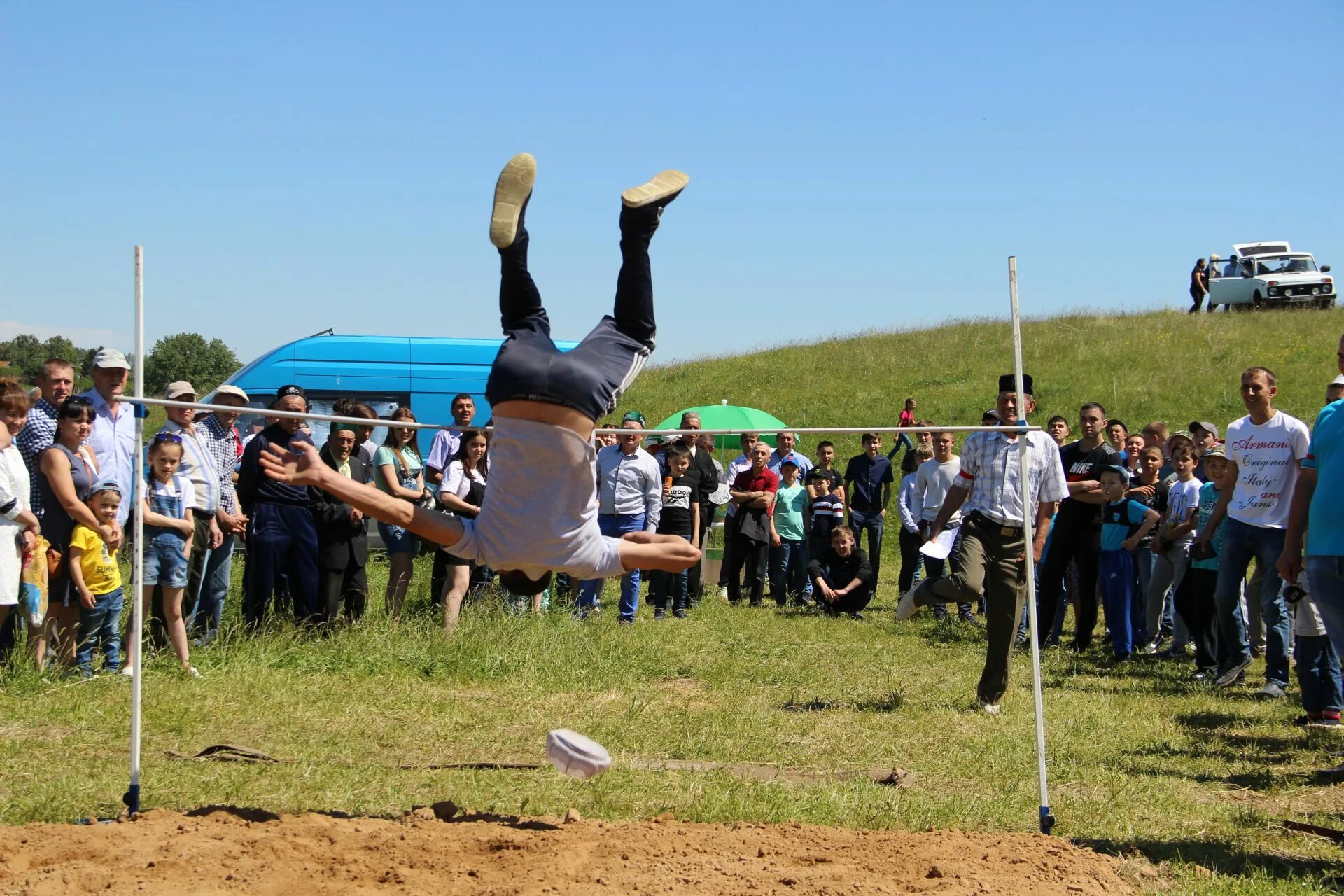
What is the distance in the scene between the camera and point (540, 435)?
535 cm

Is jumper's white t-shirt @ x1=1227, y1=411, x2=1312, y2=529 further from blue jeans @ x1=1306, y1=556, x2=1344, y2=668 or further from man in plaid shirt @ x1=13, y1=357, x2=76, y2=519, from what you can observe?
man in plaid shirt @ x1=13, y1=357, x2=76, y2=519


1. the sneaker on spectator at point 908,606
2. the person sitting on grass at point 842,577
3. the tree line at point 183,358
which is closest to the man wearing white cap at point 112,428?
the sneaker on spectator at point 908,606

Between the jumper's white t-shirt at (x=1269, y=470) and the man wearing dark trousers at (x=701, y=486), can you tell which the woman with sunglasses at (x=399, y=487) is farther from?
the jumper's white t-shirt at (x=1269, y=470)

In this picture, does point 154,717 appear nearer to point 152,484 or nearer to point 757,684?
point 152,484

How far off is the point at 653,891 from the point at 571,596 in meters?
6.74

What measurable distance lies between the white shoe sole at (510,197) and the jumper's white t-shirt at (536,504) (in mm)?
879

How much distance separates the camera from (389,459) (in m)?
9.62

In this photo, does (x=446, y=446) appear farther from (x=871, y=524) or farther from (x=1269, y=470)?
(x=1269, y=470)

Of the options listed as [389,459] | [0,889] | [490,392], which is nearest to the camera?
[0,889]

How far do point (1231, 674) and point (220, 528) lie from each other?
7.36m

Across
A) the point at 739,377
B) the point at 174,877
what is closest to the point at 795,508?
the point at 174,877

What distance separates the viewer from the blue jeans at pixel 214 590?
8.59 meters

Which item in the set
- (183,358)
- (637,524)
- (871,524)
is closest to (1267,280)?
(871,524)

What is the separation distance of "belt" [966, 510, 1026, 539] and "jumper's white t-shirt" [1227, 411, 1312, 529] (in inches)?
54.8
